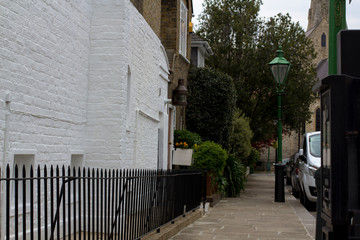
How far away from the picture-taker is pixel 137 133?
1203 centimetres

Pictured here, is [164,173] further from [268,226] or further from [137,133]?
[268,226]

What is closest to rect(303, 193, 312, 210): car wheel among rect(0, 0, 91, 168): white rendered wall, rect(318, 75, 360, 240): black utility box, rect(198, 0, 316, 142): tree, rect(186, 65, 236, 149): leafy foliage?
rect(186, 65, 236, 149): leafy foliage

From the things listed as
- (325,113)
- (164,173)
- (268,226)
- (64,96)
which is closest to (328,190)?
(325,113)

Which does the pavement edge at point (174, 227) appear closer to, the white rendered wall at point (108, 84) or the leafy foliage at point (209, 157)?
the white rendered wall at point (108, 84)

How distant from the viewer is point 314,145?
1653cm

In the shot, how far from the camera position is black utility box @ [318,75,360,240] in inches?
163

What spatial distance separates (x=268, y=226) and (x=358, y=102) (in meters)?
8.20

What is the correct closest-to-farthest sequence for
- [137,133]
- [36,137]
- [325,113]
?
[325,113], [36,137], [137,133]

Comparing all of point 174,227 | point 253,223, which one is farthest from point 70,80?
point 253,223

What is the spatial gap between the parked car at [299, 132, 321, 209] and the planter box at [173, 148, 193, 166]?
332cm

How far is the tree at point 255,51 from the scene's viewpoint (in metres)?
32.7

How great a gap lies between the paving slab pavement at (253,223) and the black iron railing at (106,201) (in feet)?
1.99

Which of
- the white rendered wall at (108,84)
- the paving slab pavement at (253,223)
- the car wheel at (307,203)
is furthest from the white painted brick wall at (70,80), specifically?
the car wheel at (307,203)

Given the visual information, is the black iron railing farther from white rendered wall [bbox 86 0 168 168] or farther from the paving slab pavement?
the paving slab pavement
